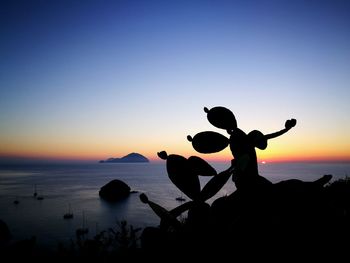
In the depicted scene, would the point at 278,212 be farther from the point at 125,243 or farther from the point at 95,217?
the point at 95,217

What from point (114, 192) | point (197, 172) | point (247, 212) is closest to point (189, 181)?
point (197, 172)

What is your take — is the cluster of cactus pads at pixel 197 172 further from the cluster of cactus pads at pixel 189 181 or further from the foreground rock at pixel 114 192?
the foreground rock at pixel 114 192

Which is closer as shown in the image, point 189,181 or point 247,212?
point 247,212

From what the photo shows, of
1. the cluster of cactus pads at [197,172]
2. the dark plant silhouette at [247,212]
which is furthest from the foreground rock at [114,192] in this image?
the dark plant silhouette at [247,212]

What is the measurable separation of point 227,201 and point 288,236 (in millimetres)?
321

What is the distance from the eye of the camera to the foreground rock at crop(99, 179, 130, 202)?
7856cm

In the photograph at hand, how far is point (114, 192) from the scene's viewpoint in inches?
3140

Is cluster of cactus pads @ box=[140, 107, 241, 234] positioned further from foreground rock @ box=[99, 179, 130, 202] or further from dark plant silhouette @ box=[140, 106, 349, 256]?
foreground rock @ box=[99, 179, 130, 202]

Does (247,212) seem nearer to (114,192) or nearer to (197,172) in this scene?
(197,172)

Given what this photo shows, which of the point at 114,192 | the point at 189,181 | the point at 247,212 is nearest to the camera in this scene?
the point at 247,212

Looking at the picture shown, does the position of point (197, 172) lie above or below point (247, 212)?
above

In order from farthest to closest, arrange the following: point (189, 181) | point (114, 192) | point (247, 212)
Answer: point (114, 192) < point (189, 181) < point (247, 212)

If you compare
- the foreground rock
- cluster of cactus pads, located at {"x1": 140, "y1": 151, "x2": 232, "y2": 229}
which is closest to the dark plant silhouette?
cluster of cactus pads, located at {"x1": 140, "y1": 151, "x2": 232, "y2": 229}

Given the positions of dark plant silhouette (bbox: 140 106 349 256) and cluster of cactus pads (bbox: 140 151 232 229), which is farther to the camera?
cluster of cactus pads (bbox: 140 151 232 229)
